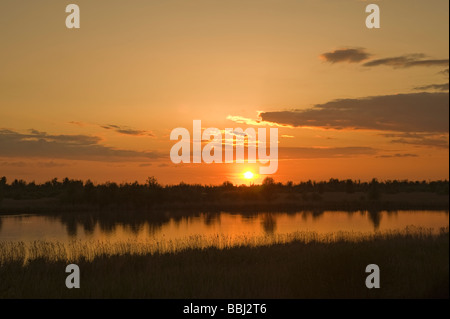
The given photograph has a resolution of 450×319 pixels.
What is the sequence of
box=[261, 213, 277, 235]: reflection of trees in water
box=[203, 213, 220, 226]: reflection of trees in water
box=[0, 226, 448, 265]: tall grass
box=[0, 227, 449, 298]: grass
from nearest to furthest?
box=[0, 227, 449, 298]: grass, box=[0, 226, 448, 265]: tall grass, box=[261, 213, 277, 235]: reflection of trees in water, box=[203, 213, 220, 226]: reflection of trees in water

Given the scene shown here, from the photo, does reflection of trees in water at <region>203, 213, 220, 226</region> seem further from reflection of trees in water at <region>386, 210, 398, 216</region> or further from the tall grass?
the tall grass

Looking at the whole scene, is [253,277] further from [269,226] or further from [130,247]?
[269,226]

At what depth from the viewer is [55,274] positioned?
17953mm

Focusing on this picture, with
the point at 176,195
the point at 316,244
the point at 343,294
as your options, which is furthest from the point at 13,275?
the point at 176,195

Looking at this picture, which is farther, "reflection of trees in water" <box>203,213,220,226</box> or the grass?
"reflection of trees in water" <box>203,213,220,226</box>

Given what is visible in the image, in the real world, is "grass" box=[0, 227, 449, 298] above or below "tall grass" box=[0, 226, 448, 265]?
below

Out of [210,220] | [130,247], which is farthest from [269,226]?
[130,247]

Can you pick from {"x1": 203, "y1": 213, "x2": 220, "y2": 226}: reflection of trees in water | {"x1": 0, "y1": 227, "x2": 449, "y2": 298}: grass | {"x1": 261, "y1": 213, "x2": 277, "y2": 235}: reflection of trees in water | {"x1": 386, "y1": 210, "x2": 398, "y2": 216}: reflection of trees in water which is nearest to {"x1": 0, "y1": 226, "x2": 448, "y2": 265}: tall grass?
{"x1": 0, "y1": 227, "x2": 449, "y2": 298}: grass

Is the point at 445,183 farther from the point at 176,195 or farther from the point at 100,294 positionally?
the point at 176,195

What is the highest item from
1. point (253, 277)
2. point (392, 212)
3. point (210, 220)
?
point (392, 212)

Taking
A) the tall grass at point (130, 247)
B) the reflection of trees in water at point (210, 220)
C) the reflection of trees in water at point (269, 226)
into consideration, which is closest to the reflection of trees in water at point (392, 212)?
the reflection of trees in water at point (269, 226)

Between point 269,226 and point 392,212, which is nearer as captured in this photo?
point 269,226
